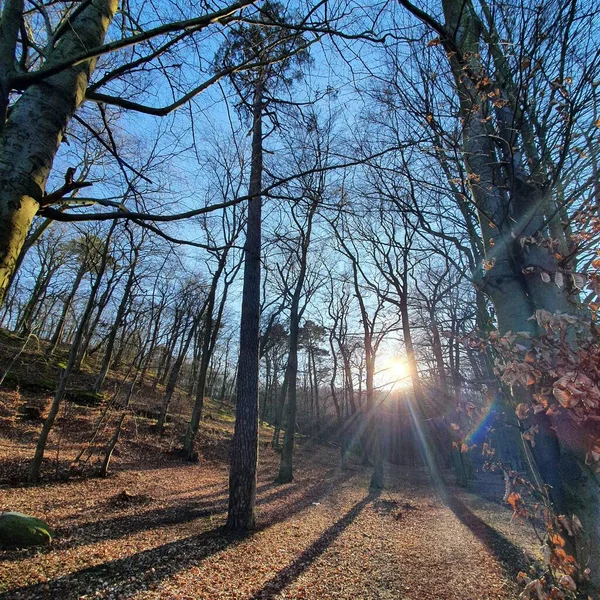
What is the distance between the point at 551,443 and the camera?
5.98 feet

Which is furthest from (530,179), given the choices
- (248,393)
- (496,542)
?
(496,542)

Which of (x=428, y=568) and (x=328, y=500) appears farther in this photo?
(x=328, y=500)

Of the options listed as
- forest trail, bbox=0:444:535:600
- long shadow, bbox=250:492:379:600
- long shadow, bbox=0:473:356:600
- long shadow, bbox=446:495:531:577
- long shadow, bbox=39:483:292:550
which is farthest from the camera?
long shadow, bbox=446:495:531:577

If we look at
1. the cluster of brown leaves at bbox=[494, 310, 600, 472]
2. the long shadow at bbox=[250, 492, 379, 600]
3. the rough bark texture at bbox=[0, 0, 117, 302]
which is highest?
the rough bark texture at bbox=[0, 0, 117, 302]

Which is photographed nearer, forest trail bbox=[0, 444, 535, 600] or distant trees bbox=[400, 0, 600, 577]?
distant trees bbox=[400, 0, 600, 577]

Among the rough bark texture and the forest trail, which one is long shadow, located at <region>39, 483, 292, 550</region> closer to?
the forest trail

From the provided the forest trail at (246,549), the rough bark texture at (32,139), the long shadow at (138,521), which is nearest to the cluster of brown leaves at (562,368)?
the rough bark texture at (32,139)

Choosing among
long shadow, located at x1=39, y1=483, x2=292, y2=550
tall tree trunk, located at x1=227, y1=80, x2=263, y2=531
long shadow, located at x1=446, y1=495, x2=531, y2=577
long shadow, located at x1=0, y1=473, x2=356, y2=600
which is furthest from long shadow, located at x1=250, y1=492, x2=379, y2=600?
long shadow, located at x1=446, y1=495, x2=531, y2=577

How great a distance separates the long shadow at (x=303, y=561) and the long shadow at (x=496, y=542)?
2683 millimetres

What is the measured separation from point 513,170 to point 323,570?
5209 mm

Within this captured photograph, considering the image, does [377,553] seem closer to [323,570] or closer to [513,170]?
[323,570]

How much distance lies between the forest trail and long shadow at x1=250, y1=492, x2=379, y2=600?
20 mm

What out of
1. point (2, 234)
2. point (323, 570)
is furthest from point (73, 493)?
point (2, 234)

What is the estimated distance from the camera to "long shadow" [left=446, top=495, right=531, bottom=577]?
17.5ft
